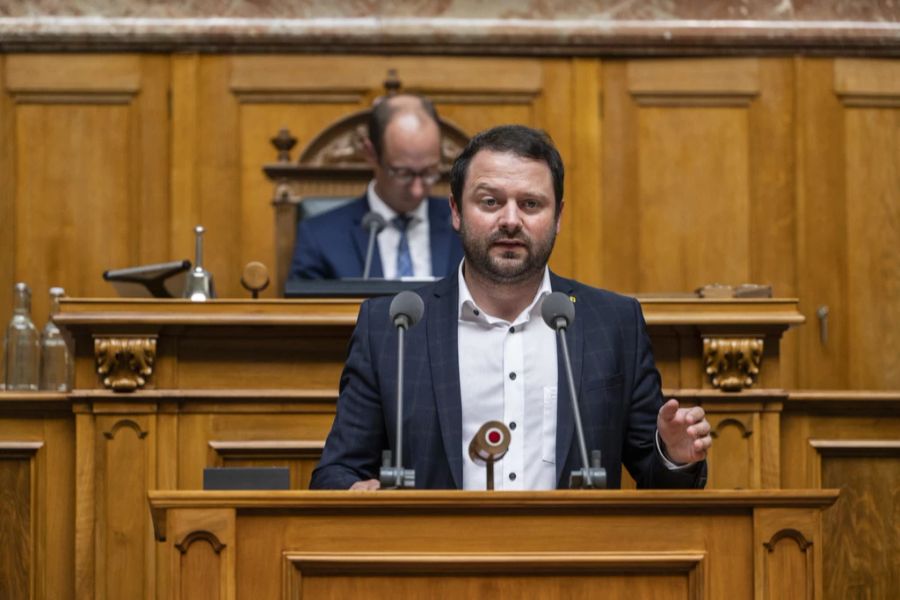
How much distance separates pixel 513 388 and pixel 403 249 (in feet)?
6.87

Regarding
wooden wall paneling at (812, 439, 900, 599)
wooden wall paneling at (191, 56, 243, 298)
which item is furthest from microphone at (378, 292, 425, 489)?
wooden wall paneling at (191, 56, 243, 298)

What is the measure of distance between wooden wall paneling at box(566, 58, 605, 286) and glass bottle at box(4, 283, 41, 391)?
2.46 m

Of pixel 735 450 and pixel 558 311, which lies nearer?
pixel 558 311

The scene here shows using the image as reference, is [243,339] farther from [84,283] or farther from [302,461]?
[84,283]

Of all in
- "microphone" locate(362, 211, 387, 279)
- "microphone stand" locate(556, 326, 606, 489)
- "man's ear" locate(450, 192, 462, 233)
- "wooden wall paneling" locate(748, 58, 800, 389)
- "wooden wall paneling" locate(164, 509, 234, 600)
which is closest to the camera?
"wooden wall paneling" locate(164, 509, 234, 600)

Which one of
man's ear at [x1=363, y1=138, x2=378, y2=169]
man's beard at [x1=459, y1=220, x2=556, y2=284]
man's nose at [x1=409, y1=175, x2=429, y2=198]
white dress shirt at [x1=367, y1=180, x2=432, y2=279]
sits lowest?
man's beard at [x1=459, y1=220, x2=556, y2=284]

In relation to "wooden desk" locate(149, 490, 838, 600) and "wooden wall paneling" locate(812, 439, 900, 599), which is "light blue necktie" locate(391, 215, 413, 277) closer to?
"wooden wall paneling" locate(812, 439, 900, 599)

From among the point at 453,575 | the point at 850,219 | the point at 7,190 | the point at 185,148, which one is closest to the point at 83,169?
the point at 7,190

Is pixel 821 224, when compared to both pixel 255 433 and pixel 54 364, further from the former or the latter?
pixel 54 364

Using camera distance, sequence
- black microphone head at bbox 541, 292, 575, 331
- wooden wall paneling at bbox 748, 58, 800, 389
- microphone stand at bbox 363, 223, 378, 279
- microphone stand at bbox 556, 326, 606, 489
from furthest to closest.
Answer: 1. wooden wall paneling at bbox 748, 58, 800, 389
2. microphone stand at bbox 363, 223, 378, 279
3. black microphone head at bbox 541, 292, 575, 331
4. microphone stand at bbox 556, 326, 606, 489

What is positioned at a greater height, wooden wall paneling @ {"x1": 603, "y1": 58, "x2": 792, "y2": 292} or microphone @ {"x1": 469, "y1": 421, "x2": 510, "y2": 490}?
wooden wall paneling @ {"x1": 603, "y1": 58, "x2": 792, "y2": 292}

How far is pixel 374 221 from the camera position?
209 inches

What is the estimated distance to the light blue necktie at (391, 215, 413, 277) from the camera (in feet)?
18.0

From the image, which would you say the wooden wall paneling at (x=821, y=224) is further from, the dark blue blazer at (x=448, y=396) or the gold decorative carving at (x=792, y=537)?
the gold decorative carving at (x=792, y=537)
